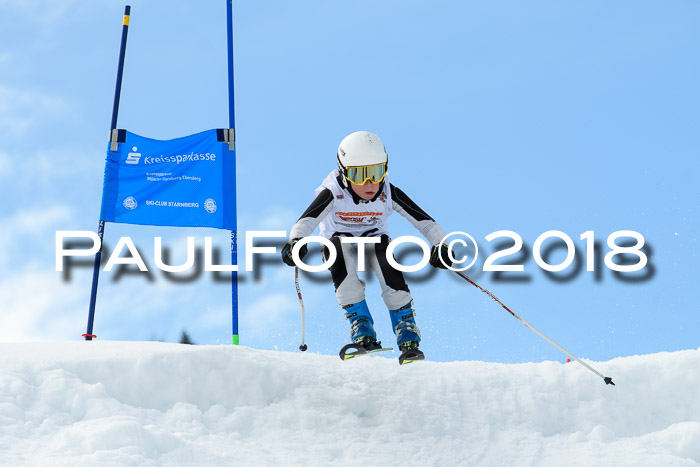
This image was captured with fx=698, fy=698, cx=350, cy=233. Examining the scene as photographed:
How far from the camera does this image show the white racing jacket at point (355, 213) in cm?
588

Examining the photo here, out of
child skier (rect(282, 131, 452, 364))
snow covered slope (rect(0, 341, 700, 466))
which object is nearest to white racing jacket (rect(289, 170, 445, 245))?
child skier (rect(282, 131, 452, 364))

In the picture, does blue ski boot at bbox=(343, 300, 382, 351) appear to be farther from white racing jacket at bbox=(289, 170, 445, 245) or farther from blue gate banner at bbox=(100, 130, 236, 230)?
blue gate banner at bbox=(100, 130, 236, 230)

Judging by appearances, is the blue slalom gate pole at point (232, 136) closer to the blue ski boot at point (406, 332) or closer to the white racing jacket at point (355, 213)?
the white racing jacket at point (355, 213)

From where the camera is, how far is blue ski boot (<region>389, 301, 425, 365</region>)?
5617 mm

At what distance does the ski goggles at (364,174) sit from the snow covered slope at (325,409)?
5.76ft

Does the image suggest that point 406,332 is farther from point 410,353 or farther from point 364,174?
point 364,174

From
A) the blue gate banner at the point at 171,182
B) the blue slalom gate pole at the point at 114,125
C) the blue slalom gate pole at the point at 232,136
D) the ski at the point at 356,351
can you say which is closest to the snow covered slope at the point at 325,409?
the ski at the point at 356,351

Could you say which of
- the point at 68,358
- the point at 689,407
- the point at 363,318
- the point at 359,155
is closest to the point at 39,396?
the point at 68,358

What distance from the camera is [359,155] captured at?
572 cm

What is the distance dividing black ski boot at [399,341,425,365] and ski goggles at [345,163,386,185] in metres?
1.37

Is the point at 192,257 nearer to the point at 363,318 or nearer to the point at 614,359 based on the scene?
the point at 363,318

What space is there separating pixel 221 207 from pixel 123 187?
4.55 ft

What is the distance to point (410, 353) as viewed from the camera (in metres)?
5.61

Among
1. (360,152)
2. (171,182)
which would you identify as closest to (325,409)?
(360,152)
